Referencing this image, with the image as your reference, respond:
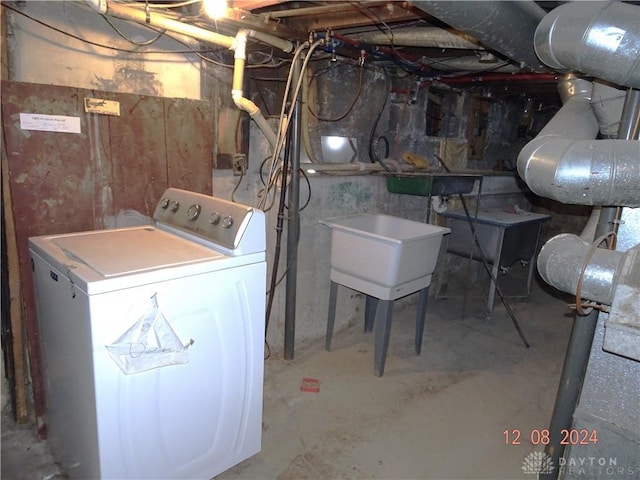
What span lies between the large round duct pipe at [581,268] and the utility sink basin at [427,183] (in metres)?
1.57

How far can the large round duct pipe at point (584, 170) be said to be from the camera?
125cm

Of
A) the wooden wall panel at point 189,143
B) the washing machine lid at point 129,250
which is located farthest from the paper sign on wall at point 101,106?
the washing machine lid at point 129,250

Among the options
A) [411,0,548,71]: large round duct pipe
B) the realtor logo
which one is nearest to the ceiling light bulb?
[411,0,548,71]: large round duct pipe

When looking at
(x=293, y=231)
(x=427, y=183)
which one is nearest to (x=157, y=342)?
(x=293, y=231)

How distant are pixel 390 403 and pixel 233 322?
47.1 inches

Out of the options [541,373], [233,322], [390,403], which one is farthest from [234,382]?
[541,373]

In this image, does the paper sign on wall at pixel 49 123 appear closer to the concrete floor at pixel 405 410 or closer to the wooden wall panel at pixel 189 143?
the wooden wall panel at pixel 189 143

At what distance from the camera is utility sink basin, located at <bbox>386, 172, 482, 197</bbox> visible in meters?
2.99

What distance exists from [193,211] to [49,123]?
2.19ft

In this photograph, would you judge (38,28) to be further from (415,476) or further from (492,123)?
(492,123)

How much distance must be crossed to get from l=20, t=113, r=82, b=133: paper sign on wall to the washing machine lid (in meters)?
0.44

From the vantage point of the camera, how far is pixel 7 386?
189 centimetres

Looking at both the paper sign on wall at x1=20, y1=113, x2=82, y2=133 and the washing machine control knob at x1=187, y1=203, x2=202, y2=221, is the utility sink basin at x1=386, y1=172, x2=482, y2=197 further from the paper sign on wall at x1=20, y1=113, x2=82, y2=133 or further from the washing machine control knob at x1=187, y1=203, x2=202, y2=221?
the paper sign on wall at x1=20, y1=113, x2=82, y2=133

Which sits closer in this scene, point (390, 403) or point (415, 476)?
point (415, 476)
